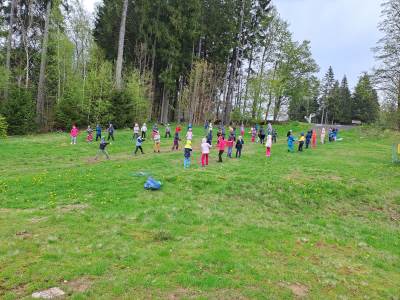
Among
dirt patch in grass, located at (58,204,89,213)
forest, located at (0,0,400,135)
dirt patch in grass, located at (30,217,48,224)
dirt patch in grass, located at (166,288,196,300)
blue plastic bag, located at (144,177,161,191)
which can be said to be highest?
forest, located at (0,0,400,135)

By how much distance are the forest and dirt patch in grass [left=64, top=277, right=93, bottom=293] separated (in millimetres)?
26578

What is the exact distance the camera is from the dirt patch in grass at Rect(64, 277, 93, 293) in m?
6.90

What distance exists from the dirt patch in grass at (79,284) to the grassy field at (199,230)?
2 centimetres

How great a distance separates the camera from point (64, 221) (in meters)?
10.6

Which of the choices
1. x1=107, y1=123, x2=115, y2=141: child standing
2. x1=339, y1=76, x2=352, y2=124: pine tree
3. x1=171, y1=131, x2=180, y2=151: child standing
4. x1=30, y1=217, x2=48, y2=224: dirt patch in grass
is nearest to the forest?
x1=107, y1=123, x2=115, y2=141: child standing

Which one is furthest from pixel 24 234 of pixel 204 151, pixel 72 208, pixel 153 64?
pixel 153 64

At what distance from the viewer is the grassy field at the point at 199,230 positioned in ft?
24.3

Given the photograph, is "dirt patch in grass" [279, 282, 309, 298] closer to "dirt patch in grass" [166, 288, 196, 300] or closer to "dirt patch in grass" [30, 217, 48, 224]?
"dirt patch in grass" [166, 288, 196, 300]

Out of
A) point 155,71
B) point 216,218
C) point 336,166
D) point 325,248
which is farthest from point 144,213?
point 155,71

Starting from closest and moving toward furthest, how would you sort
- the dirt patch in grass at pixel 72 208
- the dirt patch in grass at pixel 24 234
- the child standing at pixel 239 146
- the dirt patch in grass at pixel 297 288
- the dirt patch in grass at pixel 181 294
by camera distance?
the dirt patch in grass at pixel 181 294 → the dirt patch in grass at pixel 297 288 → the dirt patch in grass at pixel 24 234 → the dirt patch in grass at pixel 72 208 → the child standing at pixel 239 146

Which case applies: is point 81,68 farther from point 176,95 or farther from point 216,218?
point 216,218

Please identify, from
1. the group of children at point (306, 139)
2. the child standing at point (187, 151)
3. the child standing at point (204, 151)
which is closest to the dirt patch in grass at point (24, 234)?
the child standing at point (187, 151)

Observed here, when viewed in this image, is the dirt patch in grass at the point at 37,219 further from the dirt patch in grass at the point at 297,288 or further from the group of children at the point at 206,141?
the group of children at the point at 206,141

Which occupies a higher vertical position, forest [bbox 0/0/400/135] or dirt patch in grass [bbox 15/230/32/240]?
forest [bbox 0/0/400/135]
